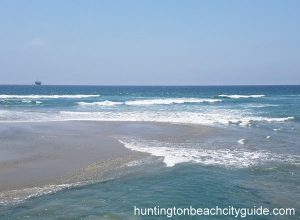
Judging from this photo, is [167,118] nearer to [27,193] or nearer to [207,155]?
[207,155]

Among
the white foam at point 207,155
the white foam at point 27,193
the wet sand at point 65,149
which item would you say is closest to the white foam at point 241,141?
the white foam at point 207,155

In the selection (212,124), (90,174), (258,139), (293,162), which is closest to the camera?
(90,174)

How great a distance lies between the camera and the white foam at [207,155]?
43.6 ft

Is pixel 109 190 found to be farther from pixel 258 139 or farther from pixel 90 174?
pixel 258 139

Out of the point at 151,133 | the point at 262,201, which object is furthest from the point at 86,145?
the point at 262,201

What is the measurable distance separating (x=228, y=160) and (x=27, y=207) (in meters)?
7.46

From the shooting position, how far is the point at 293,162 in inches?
527

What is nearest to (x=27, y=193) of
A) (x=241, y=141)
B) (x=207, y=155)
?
(x=207, y=155)

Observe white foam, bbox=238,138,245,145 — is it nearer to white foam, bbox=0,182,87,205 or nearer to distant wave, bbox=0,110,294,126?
distant wave, bbox=0,110,294,126

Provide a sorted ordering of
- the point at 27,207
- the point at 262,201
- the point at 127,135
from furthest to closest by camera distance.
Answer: the point at 127,135 < the point at 262,201 < the point at 27,207

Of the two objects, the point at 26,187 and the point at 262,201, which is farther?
the point at 26,187

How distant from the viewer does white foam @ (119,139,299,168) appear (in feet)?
43.6

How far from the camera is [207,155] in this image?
1459 centimetres

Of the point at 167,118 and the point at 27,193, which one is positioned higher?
the point at 167,118
